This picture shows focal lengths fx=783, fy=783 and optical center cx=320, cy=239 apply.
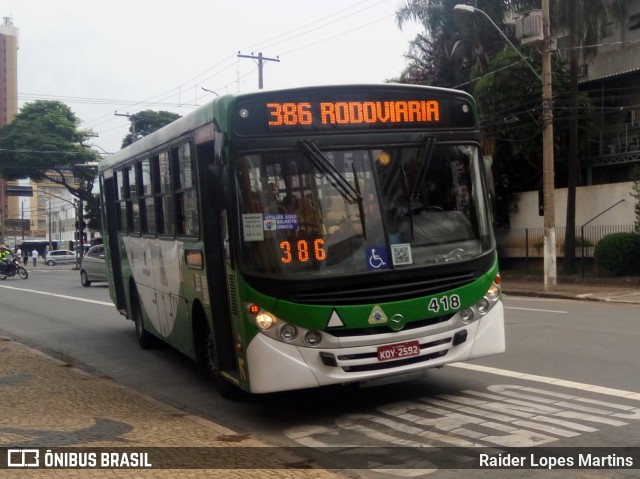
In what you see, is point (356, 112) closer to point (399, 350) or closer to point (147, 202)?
point (399, 350)

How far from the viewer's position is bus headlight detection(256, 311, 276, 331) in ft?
23.1

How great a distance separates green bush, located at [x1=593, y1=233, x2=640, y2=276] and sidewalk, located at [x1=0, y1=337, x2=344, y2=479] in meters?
19.5

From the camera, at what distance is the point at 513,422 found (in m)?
6.92

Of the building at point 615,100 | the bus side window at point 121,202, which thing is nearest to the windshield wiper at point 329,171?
the bus side window at point 121,202

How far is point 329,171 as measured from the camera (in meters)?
7.22

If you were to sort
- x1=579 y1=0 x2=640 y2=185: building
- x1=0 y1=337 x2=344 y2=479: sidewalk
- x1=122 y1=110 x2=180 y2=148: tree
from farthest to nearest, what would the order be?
x1=122 y1=110 x2=180 y2=148: tree < x1=579 y1=0 x2=640 y2=185: building < x1=0 y1=337 x2=344 y2=479: sidewalk

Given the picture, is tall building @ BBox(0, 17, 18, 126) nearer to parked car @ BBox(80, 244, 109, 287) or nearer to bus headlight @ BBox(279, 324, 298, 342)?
parked car @ BBox(80, 244, 109, 287)

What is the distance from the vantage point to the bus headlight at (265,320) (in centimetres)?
703

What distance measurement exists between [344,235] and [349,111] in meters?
1.24

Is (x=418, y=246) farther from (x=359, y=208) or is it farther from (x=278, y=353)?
(x=278, y=353)

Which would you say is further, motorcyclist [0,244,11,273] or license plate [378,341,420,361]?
motorcyclist [0,244,11,273]

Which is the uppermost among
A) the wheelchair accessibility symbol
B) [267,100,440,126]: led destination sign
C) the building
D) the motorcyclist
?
the building

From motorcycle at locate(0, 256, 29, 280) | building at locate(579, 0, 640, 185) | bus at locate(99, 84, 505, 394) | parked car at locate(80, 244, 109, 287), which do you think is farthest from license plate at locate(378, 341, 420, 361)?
motorcycle at locate(0, 256, 29, 280)

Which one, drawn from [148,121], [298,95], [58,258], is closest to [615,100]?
[298,95]
